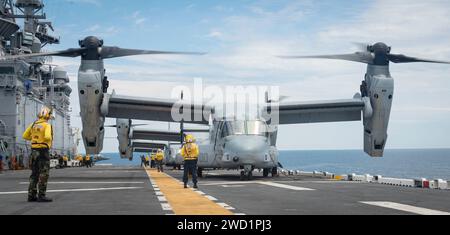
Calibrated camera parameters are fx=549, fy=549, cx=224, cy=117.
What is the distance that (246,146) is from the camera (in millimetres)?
22781

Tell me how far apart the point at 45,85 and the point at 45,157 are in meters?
75.2

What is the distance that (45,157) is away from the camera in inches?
465

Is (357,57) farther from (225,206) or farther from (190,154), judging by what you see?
(225,206)

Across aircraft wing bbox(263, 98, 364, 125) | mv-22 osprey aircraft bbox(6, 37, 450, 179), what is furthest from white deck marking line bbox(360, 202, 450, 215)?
aircraft wing bbox(263, 98, 364, 125)

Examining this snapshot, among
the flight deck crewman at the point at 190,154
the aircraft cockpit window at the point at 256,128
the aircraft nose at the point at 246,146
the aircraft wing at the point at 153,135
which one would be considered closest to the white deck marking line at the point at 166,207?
the flight deck crewman at the point at 190,154

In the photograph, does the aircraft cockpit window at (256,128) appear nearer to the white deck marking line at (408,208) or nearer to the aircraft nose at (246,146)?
the aircraft nose at (246,146)

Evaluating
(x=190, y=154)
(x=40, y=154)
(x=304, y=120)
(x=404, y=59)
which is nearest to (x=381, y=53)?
(x=404, y=59)

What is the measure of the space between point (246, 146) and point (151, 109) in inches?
352

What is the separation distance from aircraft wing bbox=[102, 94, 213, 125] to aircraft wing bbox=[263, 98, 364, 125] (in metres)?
3.66

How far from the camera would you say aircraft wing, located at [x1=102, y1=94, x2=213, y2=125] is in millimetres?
28284

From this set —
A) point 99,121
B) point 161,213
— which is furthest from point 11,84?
point 161,213

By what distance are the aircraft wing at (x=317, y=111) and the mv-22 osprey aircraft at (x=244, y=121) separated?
0.17 ft

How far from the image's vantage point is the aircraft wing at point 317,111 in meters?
27.9
